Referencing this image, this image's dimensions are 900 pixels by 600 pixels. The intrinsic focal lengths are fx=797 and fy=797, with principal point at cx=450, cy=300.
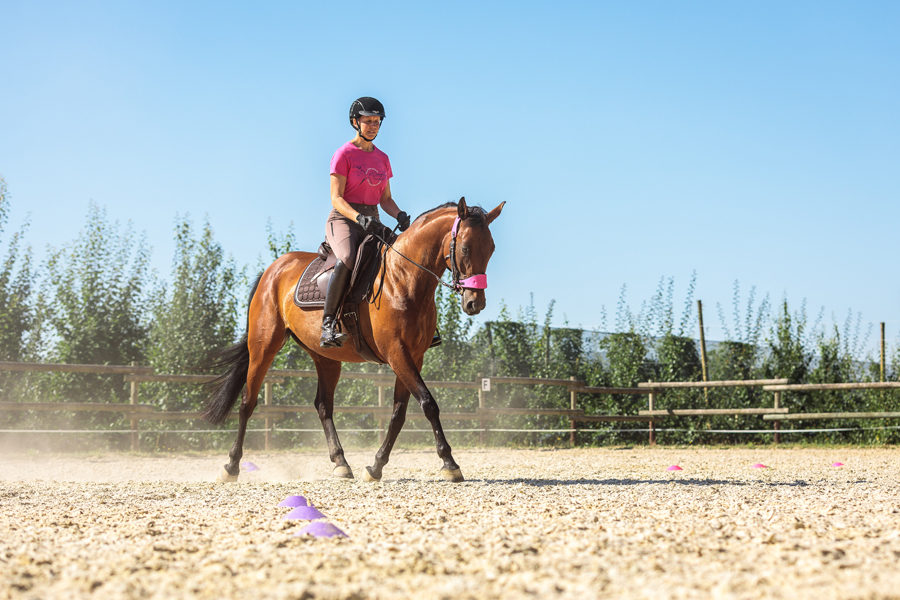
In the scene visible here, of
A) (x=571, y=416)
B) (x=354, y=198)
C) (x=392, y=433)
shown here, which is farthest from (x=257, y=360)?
(x=571, y=416)

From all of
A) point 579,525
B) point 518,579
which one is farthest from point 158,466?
point 518,579

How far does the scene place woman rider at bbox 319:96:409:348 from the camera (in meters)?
6.52

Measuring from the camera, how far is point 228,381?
7.79 meters

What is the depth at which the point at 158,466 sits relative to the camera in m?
10.1

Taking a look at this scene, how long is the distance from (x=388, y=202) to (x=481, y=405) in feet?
26.6

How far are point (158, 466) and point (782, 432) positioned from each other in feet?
34.1

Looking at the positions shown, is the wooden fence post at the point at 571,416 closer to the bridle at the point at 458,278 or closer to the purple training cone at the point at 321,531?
the bridle at the point at 458,278

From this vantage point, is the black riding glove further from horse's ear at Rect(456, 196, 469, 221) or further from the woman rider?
horse's ear at Rect(456, 196, 469, 221)

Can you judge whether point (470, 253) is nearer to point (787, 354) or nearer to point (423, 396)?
point (423, 396)

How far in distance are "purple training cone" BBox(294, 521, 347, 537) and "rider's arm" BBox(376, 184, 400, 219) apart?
12.5 ft

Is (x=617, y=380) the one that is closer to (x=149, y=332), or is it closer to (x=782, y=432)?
(x=782, y=432)

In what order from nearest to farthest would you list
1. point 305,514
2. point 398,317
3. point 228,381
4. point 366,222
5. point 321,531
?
point 321,531 → point 305,514 → point 398,317 → point 366,222 → point 228,381

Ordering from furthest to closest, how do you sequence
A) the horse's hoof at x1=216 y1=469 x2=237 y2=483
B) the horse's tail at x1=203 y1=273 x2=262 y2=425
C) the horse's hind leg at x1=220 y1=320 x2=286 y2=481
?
1. the horse's tail at x1=203 y1=273 x2=262 y2=425
2. the horse's hind leg at x1=220 y1=320 x2=286 y2=481
3. the horse's hoof at x1=216 y1=469 x2=237 y2=483

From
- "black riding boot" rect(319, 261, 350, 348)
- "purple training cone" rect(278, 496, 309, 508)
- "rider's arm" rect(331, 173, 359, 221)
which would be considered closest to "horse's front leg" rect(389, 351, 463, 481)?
"black riding boot" rect(319, 261, 350, 348)
